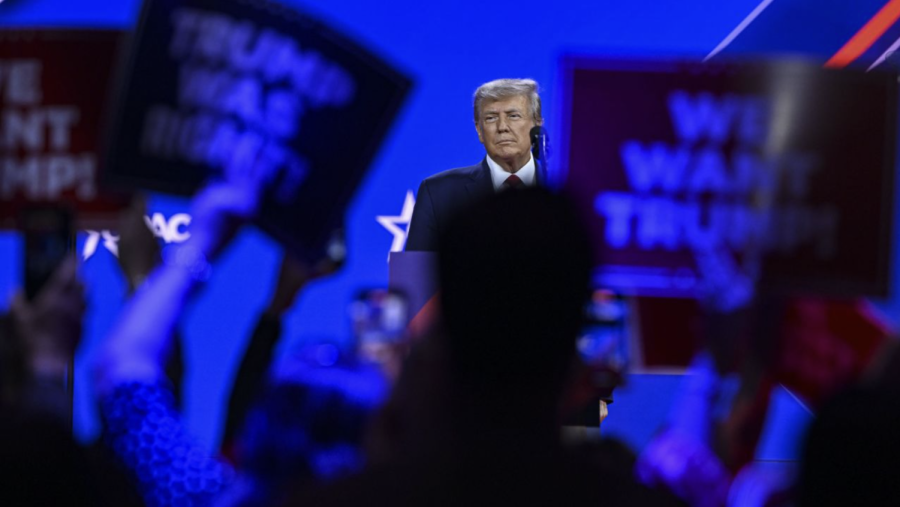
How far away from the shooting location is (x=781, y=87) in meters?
2.06

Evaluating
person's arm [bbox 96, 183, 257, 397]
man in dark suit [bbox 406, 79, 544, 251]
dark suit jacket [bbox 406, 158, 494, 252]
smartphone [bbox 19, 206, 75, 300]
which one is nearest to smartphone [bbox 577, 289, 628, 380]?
man in dark suit [bbox 406, 79, 544, 251]

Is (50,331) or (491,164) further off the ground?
(491,164)

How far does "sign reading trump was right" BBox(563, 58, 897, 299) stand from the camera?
2.03 metres

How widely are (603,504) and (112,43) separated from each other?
5.04 ft

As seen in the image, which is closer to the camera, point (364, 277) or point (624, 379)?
point (624, 379)

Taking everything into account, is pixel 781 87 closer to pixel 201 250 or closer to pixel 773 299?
pixel 773 299

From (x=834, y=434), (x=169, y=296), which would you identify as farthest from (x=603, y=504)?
(x=169, y=296)

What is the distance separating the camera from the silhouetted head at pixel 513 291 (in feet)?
3.62

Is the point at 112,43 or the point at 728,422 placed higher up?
the point at 112,43

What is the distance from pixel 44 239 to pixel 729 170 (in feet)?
4.19

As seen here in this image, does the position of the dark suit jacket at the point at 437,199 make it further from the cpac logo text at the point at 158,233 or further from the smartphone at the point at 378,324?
the cpac logo text at the point at 158,233

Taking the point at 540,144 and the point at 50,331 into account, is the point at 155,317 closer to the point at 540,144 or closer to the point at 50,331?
the point at 50,331

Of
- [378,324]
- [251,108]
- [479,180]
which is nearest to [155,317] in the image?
[378,324]

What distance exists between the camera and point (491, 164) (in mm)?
2822
